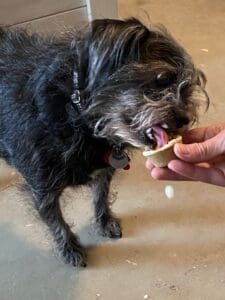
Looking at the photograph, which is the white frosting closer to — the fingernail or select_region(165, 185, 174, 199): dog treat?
the fingernail

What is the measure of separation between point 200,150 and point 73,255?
0.68 meters

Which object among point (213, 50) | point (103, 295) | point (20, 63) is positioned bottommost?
point (103, 295)

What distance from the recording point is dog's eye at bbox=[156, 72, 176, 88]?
3.21ft

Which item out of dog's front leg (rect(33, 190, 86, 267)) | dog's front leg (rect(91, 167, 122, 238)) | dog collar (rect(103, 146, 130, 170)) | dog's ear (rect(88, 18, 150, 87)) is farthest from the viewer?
dog's front leg (rect(91, 167, 122, 238))

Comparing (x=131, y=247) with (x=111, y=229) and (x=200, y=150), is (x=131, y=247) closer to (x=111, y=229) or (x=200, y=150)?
(x=111, y=229)

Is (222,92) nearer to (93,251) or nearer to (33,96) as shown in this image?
(93,251)

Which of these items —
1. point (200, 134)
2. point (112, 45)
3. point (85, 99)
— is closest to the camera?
point (112, 45)

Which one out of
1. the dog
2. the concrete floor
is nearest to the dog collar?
the dog

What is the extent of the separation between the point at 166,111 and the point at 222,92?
115cm

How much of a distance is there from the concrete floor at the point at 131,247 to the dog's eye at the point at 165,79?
66 centimetres

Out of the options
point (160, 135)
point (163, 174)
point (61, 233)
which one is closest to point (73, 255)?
point (61, 233)

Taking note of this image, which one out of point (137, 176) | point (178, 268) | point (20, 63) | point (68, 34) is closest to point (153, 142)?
point (68, 34)

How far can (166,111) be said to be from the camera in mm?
982

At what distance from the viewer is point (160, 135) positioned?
1026 millimetres
